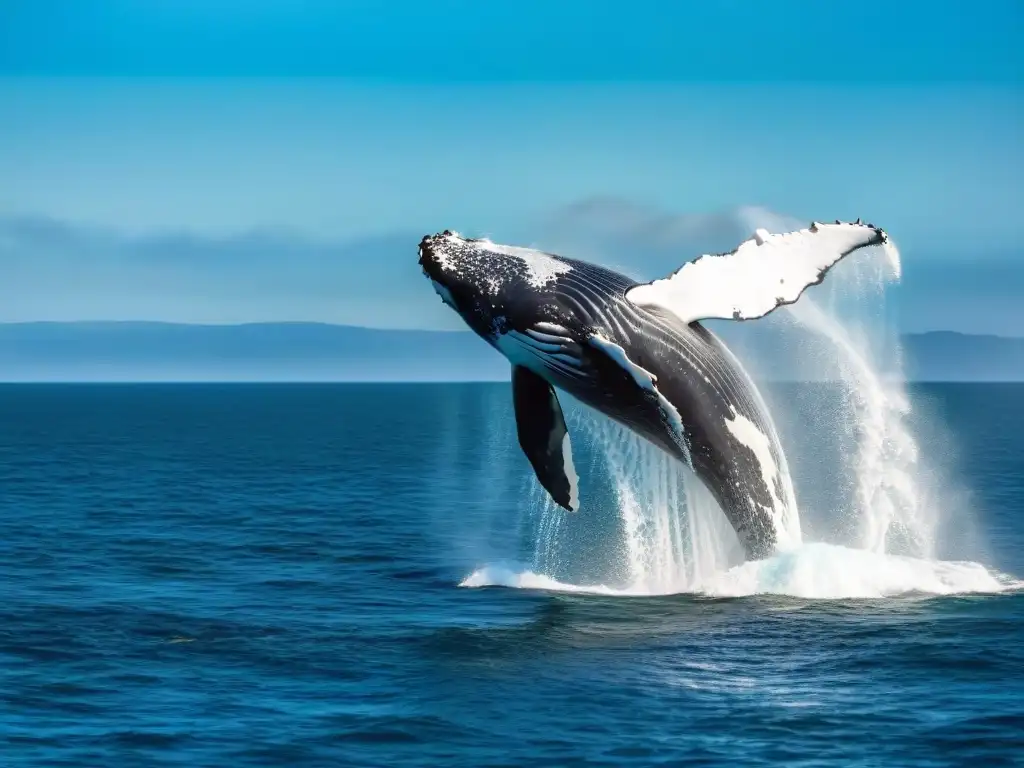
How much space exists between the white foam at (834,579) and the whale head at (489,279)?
499 centimetres

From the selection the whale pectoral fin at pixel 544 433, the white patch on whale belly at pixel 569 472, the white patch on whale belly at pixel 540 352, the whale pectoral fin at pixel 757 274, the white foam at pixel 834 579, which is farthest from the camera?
the white foam at pixel 834 579

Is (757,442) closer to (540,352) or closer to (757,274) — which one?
(757,274)

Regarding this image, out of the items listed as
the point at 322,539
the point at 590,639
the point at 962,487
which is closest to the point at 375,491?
the point at 322,539

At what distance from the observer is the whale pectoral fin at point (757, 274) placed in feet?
54.5

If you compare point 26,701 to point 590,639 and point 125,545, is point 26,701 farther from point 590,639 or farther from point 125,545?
point 125,545

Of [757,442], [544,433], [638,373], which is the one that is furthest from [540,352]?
[757,442]

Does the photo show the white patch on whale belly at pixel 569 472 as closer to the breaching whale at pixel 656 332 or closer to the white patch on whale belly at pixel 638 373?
the breaching whale at pixel 656 332

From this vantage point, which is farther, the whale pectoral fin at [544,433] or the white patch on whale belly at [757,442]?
the whale pectoral fin at [544,433]

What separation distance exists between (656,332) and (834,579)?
4.90m

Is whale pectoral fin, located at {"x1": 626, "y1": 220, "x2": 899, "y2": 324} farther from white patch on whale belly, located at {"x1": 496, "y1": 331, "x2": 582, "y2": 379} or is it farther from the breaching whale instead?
white patch on whale belly, located at {"x1": 496, "y1": 331, "x2": 582, "y2": 379}

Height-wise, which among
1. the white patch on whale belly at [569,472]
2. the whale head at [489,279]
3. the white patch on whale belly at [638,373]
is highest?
the whale head at [489,279]

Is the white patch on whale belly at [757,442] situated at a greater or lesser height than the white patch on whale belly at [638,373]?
lesser

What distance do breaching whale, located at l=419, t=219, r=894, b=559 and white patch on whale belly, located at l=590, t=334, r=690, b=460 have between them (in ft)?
0.05

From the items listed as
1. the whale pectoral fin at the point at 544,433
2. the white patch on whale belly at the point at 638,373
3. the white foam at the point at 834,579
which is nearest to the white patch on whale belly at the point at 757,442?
the white patch on whale belly at the point at 638,373
